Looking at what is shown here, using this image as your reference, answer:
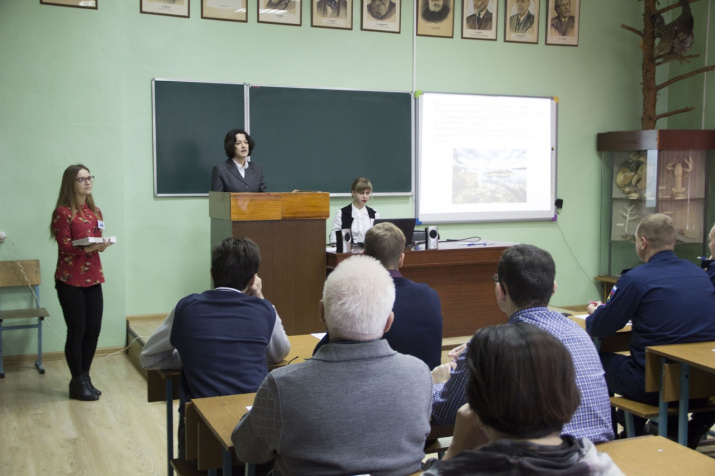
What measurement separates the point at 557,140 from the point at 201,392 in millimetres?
6443

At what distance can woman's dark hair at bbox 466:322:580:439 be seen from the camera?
4.06ft

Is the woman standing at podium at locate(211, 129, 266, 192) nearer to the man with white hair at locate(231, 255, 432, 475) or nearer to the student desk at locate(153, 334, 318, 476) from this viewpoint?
the student desk at locate(153, 334, 318, 476)

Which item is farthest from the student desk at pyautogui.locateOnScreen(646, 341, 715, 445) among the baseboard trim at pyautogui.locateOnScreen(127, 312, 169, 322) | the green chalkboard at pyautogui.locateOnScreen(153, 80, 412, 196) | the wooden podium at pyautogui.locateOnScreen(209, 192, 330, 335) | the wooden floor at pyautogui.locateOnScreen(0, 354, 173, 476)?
the baseboard trim at pyautogui.locateOnScreen(127, 312, 169, 322)

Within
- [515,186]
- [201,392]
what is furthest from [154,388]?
[515,186]

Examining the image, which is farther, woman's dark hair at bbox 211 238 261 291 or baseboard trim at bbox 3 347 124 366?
baseboard trim at bbox 3 347 124 366

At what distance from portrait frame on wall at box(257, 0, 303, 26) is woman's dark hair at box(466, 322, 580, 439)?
5.99 metres

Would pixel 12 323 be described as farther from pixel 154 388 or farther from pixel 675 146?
pixel 675 146

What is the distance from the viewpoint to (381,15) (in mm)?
7168

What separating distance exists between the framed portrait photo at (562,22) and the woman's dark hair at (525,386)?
734 cm

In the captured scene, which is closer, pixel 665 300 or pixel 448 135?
pixel 665 300

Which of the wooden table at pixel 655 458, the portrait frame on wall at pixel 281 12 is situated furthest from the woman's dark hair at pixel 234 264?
the portrait frame on wall at pixel 281 12

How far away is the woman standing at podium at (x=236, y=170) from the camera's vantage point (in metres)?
5.84

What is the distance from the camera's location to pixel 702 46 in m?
8.03

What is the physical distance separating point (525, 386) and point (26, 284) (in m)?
5.49
